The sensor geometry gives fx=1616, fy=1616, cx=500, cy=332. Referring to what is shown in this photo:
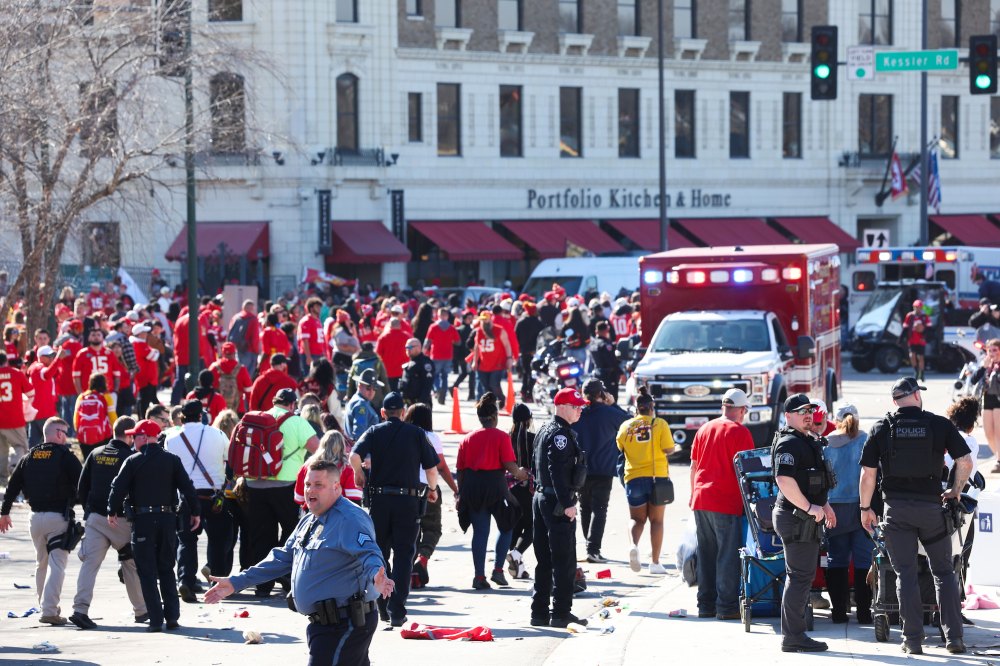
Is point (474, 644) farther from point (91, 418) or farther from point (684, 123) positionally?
point (684, 123)

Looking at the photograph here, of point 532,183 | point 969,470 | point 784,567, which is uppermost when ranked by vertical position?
point 532,183

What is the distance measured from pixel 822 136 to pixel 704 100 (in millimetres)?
4946

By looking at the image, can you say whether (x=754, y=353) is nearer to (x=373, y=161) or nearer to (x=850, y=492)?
(x=850, y=492)

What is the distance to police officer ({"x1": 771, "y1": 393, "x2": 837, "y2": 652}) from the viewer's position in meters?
10.1

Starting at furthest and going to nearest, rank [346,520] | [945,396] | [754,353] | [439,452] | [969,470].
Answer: [945,396] → [754,353] → [439,452] → [969,470] → [346,520]

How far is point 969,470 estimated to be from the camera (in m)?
9.93

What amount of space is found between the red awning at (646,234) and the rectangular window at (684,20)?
5.98 m

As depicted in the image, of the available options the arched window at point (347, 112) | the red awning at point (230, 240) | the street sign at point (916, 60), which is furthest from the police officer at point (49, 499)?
the arched window at point (347, 112)

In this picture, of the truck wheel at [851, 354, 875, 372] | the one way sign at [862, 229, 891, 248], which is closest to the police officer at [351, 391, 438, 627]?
the truck wheel at [851, 354, 875, 372]

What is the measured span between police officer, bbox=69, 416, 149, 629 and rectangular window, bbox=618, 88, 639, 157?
129 ft

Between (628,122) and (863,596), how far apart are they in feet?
131

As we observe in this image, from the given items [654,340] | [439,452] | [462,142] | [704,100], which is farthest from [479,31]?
[439,452]

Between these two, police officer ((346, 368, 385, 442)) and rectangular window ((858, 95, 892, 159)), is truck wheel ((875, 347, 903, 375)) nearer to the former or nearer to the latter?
police officer ((346, 368, 385, 442))

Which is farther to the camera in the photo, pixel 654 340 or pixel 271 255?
pixel 271 255
